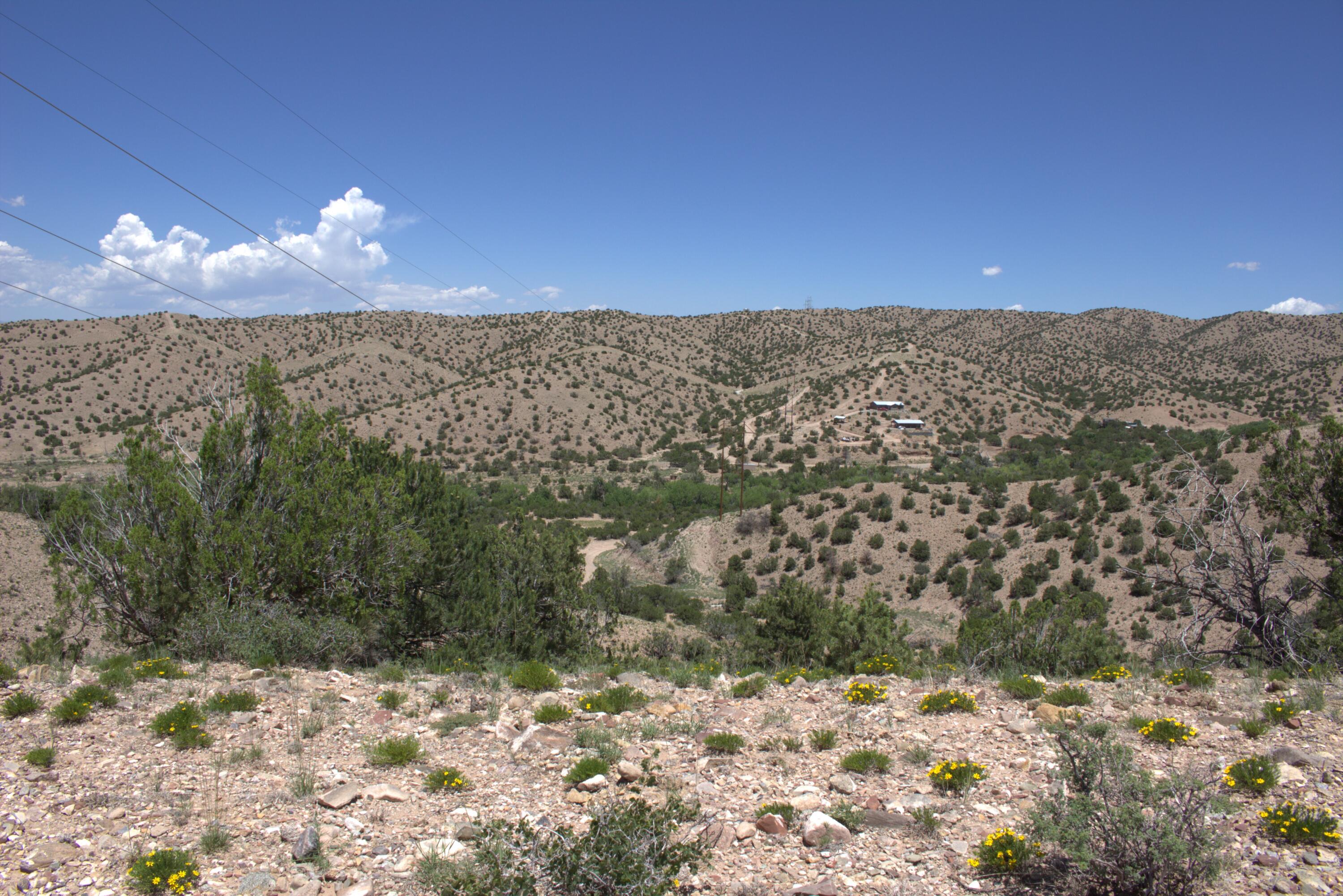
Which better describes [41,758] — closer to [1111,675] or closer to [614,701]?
[614,701]

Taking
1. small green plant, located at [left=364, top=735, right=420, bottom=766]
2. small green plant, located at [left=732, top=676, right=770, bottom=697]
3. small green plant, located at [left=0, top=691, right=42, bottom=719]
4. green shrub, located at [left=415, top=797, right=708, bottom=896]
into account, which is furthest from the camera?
small green plant, located at [left=732, top=676, right=770, bottom=697]

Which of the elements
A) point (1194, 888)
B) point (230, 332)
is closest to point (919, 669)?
point (1194, 888)

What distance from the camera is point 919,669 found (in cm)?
1166

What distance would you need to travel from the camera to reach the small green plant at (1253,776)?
625 cm

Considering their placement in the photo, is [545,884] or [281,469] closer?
[545,884]

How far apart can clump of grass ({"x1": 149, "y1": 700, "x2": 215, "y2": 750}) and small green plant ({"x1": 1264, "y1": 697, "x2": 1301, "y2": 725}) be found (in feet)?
39.8

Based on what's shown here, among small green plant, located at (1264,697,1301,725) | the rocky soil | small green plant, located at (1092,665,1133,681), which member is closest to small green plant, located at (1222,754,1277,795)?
the rocky soil

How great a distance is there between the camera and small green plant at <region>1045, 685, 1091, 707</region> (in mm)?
9281

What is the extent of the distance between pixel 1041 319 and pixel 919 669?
128 m

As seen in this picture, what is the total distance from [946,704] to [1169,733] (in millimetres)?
2440

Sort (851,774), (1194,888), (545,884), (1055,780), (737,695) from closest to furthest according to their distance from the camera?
(1194,888) < (545,884) < (1055,780) < (851,774) < (737,695)

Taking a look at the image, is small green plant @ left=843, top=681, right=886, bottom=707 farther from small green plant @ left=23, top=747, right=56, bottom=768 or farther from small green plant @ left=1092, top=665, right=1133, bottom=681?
small green plant @ left=23, top=747, right=56, bottom=768

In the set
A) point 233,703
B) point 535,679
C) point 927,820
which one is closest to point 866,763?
point 927,820

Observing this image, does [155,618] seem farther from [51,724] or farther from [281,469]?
[51,724]
